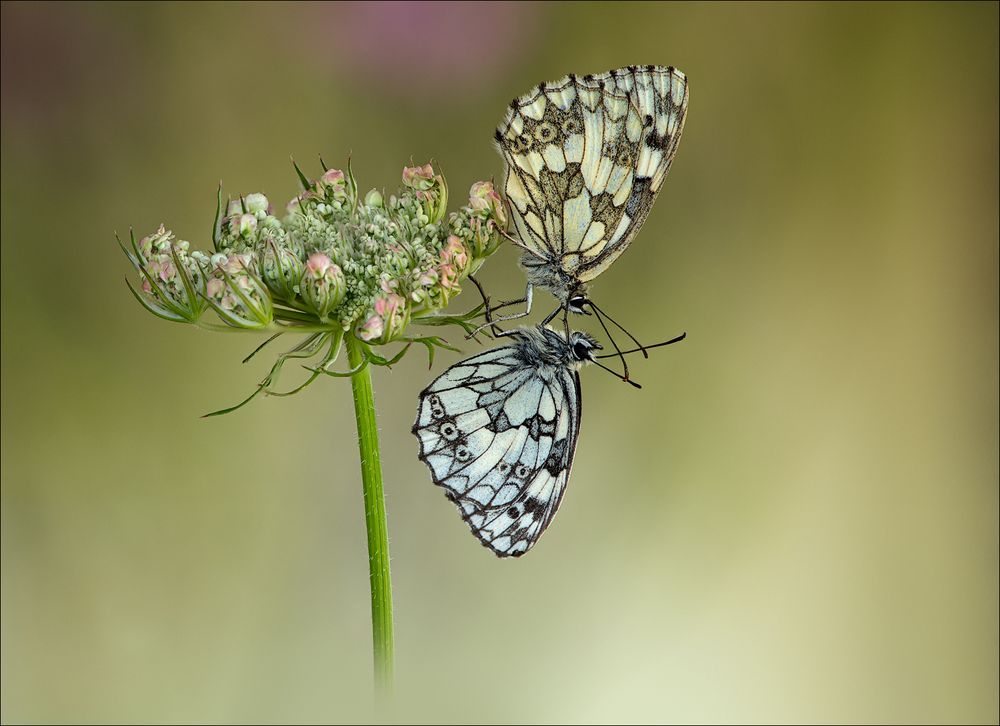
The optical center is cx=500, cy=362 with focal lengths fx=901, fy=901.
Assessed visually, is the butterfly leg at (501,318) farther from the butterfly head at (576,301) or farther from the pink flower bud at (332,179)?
the pink flower bud at (332,179)

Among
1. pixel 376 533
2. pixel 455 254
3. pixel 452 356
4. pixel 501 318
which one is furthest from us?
pixel 452 356

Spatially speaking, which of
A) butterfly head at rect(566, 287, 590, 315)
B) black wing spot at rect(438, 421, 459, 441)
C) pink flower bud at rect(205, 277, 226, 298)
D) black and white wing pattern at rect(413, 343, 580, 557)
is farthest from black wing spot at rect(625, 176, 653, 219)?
pink flower bud at rect(205, 277, 226, 298)

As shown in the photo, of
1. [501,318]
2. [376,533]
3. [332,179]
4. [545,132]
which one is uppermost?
[545,132]

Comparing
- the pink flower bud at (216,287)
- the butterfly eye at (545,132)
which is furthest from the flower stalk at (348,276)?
the butterfly eye at (545,132)

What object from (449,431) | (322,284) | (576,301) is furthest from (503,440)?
(322,284)

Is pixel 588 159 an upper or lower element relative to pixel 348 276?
upper

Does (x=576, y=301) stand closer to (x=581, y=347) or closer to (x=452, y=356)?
(x=581, y=347)
